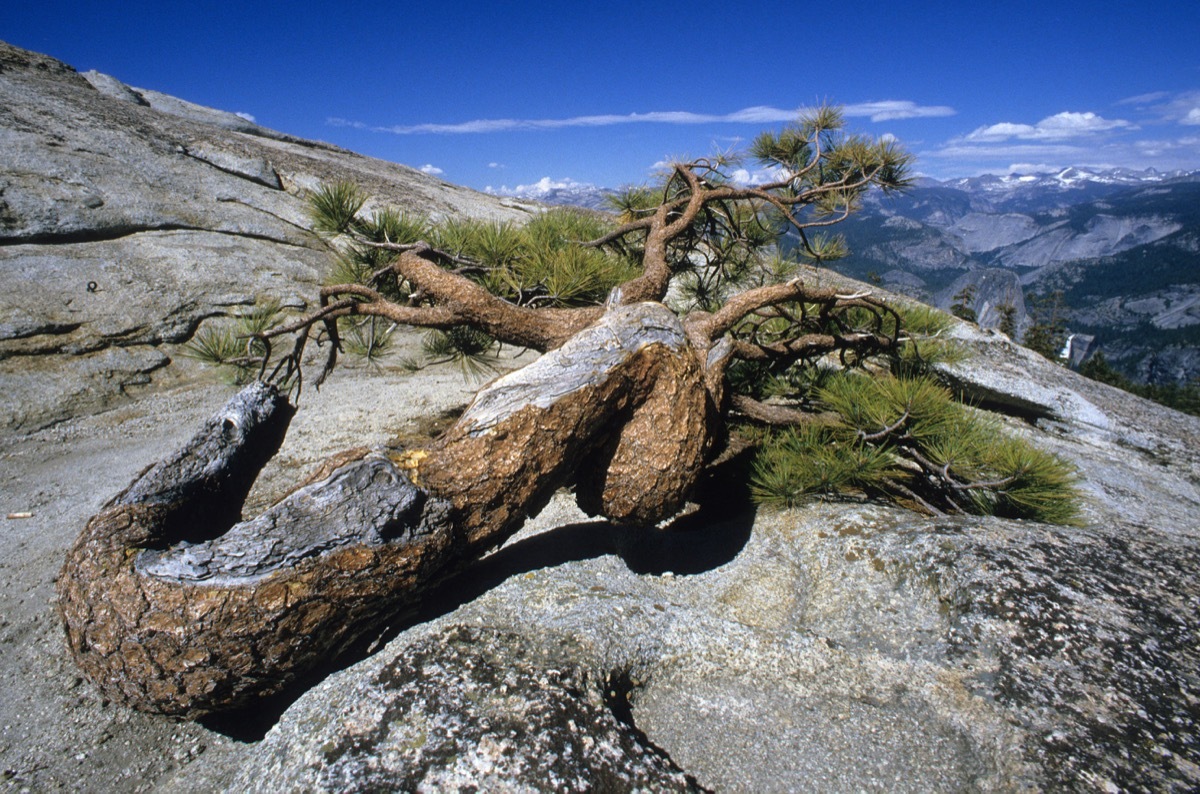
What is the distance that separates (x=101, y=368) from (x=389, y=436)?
3830 mm

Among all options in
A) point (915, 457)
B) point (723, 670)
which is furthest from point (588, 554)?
point (915, 457)

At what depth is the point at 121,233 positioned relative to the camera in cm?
832

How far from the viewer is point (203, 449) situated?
2996 mm

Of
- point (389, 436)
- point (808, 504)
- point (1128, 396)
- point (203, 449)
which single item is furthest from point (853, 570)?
point (1128, 396)

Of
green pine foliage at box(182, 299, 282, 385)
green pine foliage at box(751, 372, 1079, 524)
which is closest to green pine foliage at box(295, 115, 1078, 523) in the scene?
green pine foliage at box(751, 372, 1079, 524)

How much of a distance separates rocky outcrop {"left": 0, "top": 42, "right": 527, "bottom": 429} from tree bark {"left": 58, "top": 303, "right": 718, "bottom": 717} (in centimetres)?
484

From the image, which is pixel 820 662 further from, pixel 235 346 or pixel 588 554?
pixel 235 346

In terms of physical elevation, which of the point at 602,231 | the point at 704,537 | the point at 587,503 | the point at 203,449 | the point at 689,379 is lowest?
the point at 704,537

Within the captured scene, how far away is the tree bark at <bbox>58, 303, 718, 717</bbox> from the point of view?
2379 mm

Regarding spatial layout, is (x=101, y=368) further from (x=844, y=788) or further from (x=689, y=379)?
(x=844, y=788)

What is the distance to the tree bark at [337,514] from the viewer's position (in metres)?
2.38

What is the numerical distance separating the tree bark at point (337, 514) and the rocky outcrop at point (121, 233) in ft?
15.9

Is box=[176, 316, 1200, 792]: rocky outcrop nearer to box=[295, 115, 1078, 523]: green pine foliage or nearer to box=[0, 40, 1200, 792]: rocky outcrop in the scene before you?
box=[0, 40, 1200, 792]: rocky outcrop

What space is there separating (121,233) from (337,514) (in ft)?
27.8
